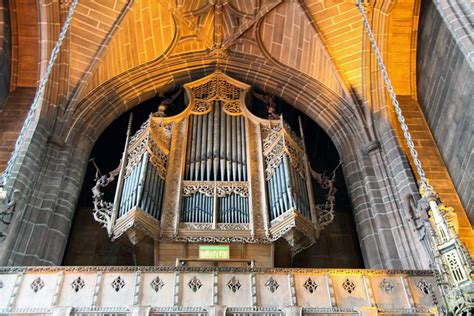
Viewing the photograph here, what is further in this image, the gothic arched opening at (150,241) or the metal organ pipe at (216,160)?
the gothic arched opening at (150,241)

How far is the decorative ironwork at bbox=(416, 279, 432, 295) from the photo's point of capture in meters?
7.80

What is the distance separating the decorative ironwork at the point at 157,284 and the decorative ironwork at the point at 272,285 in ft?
5.49

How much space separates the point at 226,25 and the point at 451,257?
966 centimetres

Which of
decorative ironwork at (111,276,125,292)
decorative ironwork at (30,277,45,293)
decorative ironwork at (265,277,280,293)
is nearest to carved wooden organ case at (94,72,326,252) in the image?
decorative ironwork at (111,276,125,292)

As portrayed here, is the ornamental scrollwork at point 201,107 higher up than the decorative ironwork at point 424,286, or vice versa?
the ornamental scrollwork at point 201,107

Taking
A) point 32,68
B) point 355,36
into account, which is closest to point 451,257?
point 355,36

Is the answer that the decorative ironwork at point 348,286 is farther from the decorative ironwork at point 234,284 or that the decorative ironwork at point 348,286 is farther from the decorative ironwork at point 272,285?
the decorative ironwork at point 234,284

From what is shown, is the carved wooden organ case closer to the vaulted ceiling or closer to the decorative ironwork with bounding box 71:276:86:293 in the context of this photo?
the decorative ironwork with bounding box 71:276:86:293

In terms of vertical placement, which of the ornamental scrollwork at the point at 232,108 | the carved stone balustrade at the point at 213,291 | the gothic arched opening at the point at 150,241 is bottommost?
the carved stone balustrade at the point at 213,291

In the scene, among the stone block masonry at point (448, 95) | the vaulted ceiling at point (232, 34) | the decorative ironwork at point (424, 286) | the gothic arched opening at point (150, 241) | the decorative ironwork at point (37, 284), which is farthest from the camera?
the vaulted ceiling at point (232, 34)

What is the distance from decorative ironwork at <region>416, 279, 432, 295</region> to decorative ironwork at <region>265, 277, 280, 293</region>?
229 centimetres

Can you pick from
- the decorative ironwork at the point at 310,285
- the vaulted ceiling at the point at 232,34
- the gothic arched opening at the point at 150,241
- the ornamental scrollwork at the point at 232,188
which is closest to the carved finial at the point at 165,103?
the gothic arched opening at the point at 150,241

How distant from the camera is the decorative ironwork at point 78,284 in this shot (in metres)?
7.62

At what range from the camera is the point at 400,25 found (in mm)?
12406
